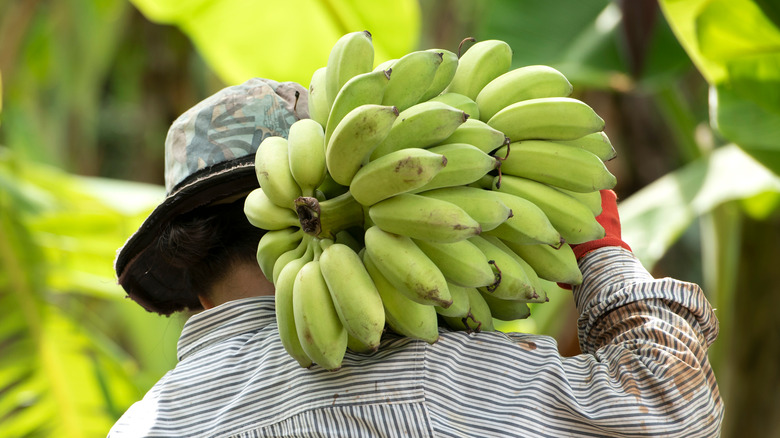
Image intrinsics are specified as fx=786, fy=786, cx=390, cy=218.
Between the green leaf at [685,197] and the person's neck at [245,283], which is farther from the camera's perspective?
the green leaf at [685,197]

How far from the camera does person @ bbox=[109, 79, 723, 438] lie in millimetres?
875

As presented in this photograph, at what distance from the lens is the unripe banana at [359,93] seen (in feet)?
2.72

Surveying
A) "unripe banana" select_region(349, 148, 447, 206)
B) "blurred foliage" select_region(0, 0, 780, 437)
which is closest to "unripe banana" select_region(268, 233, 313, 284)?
"unripe banana" select_region(349, 148, 447, 206)

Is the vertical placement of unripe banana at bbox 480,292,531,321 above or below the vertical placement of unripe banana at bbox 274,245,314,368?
below

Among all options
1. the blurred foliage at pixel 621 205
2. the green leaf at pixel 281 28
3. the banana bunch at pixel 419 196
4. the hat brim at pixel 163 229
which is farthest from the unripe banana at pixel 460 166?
the green leaf at pixel 281 28

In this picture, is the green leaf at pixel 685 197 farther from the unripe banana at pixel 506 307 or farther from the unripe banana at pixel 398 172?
the unripe banana at pixel 398 172

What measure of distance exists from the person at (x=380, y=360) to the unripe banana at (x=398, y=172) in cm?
20

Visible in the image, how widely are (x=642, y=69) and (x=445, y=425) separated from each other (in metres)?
1.69

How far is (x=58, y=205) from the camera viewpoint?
110 inches

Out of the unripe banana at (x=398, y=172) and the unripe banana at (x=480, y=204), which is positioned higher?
the unripe banana at (x=398, y=172)

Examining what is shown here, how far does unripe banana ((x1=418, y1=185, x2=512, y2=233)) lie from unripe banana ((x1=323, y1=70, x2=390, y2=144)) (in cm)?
12

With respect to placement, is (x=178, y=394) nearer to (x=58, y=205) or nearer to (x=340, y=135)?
(x=340, y=135)

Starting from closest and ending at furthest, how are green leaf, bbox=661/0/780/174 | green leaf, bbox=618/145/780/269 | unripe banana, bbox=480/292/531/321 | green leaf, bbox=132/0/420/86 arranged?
unripe banana, bbox=480/292/531/321
green leaf, bbox=661/0/780/174
green leaf, bbox=618/145/780/269
green leaf, bbox=132/0/420/86

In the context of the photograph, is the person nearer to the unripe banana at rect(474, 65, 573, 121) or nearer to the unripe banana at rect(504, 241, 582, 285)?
the unripe banana at rect(504, 241, 582, 285)
